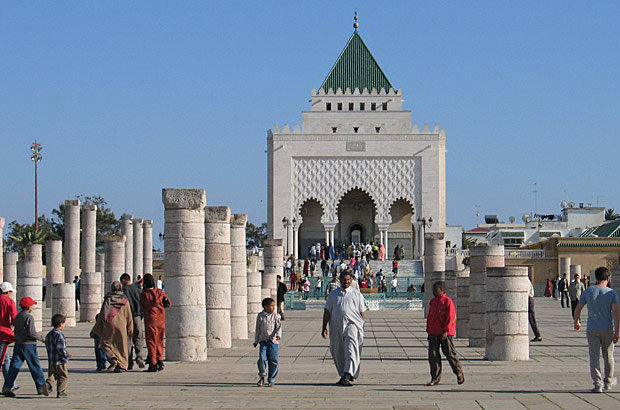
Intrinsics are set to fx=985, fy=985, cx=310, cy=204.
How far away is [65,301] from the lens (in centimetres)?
1716

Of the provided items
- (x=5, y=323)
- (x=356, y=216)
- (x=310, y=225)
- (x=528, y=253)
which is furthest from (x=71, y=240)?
(x=356, y=216)

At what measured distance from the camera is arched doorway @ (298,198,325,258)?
4684 cm

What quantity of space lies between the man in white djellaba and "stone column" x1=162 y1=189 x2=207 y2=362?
251 cm

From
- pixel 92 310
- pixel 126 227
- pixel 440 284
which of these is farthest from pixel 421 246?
pixel 440 284

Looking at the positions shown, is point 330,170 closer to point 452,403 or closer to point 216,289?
point 216,289

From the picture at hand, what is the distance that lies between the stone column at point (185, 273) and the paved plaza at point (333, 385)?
0.31 m

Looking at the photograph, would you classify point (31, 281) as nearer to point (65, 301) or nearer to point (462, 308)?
point (65, 301)

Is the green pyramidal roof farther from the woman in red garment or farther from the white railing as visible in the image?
the woman in red garment

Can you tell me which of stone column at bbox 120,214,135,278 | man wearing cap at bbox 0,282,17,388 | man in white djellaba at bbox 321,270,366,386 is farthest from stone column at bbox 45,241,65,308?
man in white djellaba at bbox 321,270,366,386

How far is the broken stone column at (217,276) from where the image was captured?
1220 centimetres

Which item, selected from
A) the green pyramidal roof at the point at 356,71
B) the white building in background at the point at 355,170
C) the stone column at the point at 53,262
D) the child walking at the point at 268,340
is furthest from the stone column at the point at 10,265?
the green pyramidal roof at the point at 356,71

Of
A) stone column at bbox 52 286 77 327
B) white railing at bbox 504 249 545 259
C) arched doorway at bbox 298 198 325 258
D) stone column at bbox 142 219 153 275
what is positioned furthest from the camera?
arched doorway at bbox 298 198 325 258

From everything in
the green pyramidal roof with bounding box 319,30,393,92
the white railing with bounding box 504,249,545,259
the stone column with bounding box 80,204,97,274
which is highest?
the green pyramidal roof with bounding box 319,30,393,92

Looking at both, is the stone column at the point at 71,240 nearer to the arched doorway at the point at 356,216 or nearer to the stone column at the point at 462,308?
the stone column at the point at 462,308
